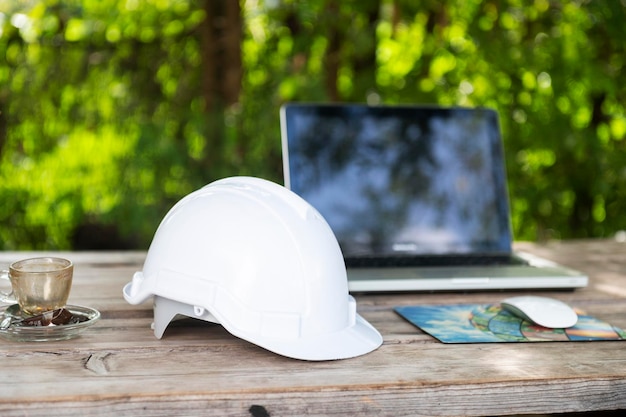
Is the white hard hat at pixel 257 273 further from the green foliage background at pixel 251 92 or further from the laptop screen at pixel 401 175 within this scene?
the green foliage background at pixel 251 92

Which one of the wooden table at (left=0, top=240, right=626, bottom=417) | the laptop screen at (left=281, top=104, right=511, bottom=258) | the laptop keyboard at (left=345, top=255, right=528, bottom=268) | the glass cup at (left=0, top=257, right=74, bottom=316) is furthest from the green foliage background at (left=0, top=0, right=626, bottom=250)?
the wooden table at (left=0, top=240, right=626, bottom=417)

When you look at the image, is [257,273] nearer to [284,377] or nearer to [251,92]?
[284,377]

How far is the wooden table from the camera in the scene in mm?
828

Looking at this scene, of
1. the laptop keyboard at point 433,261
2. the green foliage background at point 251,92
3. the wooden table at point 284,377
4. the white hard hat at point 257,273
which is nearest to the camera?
the wooden table at point 284,377

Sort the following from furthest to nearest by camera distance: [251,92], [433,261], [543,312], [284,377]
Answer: [251,92]
[433,261]
[543,312]
[284,377]

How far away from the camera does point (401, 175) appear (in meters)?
1.63

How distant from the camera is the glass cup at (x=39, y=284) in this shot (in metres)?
1.03

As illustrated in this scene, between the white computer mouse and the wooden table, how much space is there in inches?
2.6

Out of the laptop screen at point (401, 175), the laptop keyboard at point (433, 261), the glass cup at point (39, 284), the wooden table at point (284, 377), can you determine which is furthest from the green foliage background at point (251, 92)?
the wooden table at point (284, 377)

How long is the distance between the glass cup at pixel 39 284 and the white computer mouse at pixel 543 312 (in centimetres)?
72

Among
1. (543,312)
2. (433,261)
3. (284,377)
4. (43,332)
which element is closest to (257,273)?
(284,377)

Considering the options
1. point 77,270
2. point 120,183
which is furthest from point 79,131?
point 77,270

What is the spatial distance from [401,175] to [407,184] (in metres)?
0.02

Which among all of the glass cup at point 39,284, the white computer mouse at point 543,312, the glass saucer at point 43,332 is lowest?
the white computer mouse at point 543,312
